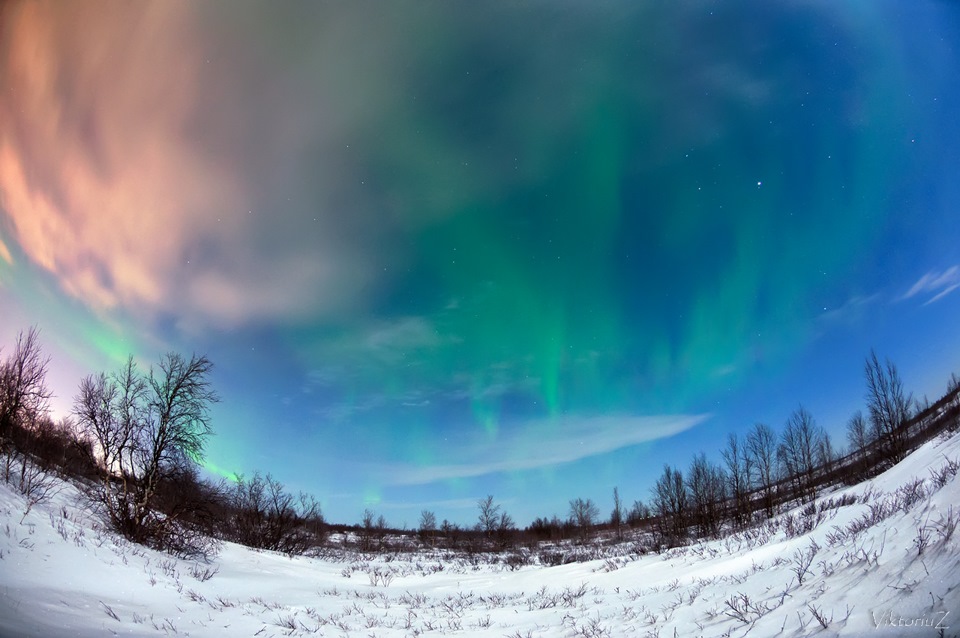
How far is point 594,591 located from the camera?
43.5 feet

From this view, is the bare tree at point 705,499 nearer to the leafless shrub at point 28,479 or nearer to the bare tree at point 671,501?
the bare tree at point 671,501

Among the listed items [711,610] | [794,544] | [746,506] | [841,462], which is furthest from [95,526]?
[841,462]

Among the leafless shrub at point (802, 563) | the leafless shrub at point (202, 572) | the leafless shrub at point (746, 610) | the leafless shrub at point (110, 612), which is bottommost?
the leafless shrub at point (202, 572)

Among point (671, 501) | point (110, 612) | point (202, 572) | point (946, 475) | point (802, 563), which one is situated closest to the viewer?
point (802, 563)

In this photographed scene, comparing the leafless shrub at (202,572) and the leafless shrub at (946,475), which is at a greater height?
the leafless shrub at (946,475)

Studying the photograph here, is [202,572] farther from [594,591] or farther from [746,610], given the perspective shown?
[746,610]

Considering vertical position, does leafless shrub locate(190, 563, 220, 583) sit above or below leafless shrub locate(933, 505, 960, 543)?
below

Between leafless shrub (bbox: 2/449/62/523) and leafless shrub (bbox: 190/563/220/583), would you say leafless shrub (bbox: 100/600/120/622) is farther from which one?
leafless shrub (bbox: 2/449/62/523)

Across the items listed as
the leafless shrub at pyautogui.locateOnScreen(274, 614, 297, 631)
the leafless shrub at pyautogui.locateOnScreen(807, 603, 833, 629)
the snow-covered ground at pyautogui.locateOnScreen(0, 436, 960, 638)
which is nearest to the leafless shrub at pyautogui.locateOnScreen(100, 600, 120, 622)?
the snow-covered ground at pyautogui.locateOnScreen(0, 436, 960, 638)

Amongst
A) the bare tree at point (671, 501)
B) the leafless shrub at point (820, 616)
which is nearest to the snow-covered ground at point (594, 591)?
the leafless shrub at point (820, 616)

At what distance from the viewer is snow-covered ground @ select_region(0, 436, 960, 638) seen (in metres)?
4.66

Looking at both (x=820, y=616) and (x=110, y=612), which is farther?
(x=110, y=612)

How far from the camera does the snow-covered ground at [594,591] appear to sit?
4656mm

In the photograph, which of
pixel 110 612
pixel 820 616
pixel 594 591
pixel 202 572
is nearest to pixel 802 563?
pixel 820 616
